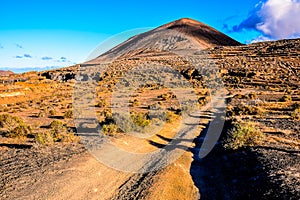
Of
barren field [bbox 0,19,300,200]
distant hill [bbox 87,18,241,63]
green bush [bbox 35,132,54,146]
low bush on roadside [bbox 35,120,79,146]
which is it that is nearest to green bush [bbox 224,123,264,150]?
barren field [bbox 0,19,300,200]

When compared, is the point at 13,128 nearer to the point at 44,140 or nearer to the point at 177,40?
the point at 44,140

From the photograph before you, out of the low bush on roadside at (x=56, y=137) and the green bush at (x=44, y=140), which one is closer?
the green bush at (x=44, y=140)

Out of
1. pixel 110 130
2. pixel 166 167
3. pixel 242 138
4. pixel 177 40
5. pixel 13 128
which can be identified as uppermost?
pixel 177 40

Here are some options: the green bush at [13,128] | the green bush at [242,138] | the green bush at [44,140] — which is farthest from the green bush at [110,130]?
the green bush at [242,138]

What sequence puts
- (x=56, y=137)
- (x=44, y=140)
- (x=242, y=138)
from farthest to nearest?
(x=56, y=137) < (x=44, y=140) < (x=242, y=138)

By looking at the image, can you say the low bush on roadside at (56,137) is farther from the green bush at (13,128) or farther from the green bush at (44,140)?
the green bush at (13,128)

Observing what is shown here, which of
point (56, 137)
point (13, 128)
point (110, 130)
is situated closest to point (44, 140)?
point (56, 137)

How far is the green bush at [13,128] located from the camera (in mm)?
17406

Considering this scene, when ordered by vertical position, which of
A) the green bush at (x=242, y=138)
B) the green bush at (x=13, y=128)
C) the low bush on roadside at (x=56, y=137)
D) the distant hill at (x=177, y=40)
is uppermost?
the distant hill at (x=177, y=40)

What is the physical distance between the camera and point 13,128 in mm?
19547

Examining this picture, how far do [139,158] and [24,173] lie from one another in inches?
179

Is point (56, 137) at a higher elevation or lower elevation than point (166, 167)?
lower

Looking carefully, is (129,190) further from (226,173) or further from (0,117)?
(0,117)

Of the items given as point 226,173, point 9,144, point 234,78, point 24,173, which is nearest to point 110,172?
point 24,173
